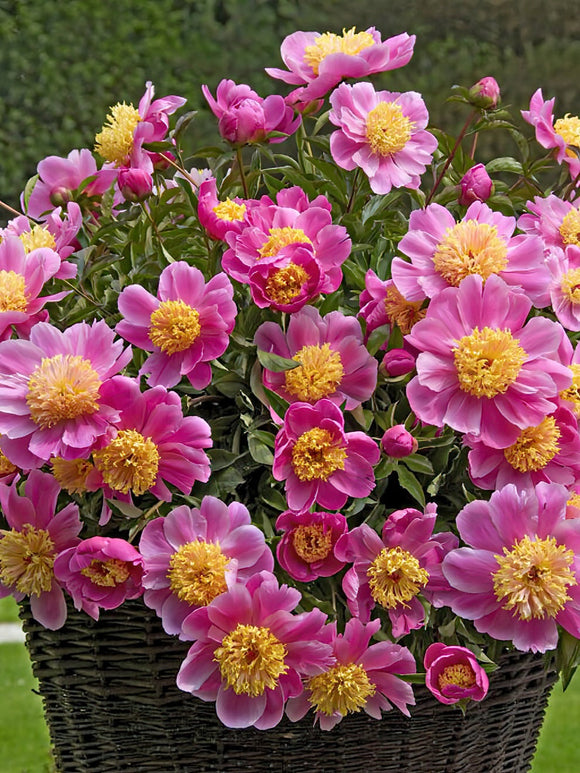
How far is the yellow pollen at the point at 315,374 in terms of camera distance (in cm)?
91

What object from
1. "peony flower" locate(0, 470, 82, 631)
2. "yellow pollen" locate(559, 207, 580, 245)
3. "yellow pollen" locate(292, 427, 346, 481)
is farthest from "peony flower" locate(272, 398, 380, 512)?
"yellow pollen" locate(559, 207, 580, 245)

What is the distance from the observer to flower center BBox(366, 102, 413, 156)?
1.02 meters

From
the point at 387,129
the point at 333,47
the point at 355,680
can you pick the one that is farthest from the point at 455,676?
the point at 333,47

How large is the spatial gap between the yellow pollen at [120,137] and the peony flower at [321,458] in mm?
416

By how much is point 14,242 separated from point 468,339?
1.47 ft

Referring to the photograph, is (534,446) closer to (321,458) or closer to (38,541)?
(321,458)

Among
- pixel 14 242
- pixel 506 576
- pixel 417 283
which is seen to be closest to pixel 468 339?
pixel 417 283

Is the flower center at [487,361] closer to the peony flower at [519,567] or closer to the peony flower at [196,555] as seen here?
the peony flower at [519,567]

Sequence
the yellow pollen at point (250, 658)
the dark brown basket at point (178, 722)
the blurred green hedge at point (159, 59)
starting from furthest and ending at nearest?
the blurred green hedge at point (159, 59) < the dark brown basket at point (178, 722) < the yellow pollen at point (250, 658)

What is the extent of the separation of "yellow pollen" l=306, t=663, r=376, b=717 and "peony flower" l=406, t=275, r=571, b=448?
22 cm

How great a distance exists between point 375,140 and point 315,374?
0.86 ft

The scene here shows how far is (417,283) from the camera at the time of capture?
0.92 m

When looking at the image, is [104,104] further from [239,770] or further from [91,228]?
[239,770]

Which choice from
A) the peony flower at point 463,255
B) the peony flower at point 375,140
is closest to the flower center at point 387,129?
the peony flower at point 375,140
